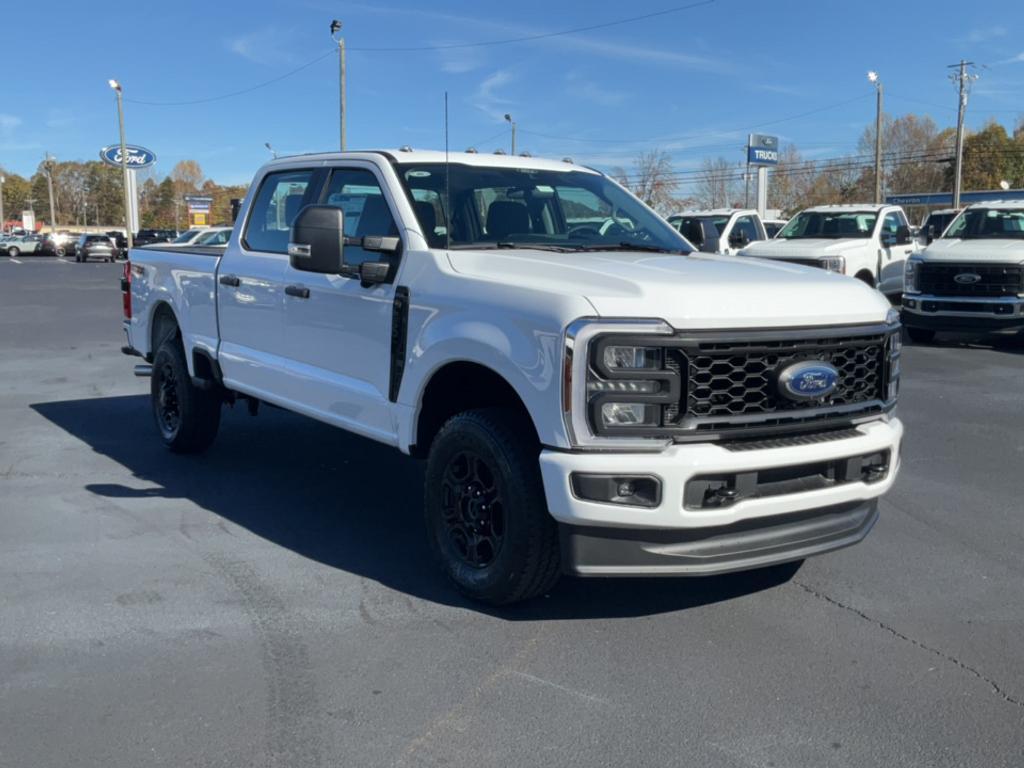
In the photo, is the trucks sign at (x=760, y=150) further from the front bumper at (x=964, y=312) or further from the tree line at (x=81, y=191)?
the tree line at (x=81, y=191)

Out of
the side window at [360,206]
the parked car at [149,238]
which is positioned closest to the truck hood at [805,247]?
the side window at [360,206]

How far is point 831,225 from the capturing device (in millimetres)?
16719

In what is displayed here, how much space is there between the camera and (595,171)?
6.19 metres

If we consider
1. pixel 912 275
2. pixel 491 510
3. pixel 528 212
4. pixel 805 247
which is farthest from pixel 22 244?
pixel 491 510

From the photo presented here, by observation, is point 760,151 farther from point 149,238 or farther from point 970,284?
point 970,284

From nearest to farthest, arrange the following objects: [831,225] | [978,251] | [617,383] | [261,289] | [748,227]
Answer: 1. [617,383]
2. [261,289]
3. [978,251]
4. [831,225]
5. [748,227]

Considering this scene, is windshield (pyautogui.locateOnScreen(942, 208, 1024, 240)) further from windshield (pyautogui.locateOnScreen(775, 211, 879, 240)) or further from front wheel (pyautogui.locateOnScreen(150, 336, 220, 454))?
front wheel (pyautogui.locateOnScreen(150, 336, 220, 454))

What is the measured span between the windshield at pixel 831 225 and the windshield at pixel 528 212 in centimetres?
1161

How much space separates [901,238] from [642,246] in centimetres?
1267

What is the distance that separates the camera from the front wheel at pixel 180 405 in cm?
699

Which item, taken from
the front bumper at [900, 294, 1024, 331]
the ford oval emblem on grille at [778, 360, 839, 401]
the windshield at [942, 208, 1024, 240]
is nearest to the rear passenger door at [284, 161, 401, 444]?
the ford oval emblem on grille at [778, 360, 839, 401]

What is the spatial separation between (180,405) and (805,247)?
10.9m

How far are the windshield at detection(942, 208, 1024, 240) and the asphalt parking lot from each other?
349 inches

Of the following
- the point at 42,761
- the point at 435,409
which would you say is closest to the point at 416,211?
the point at 435,409
